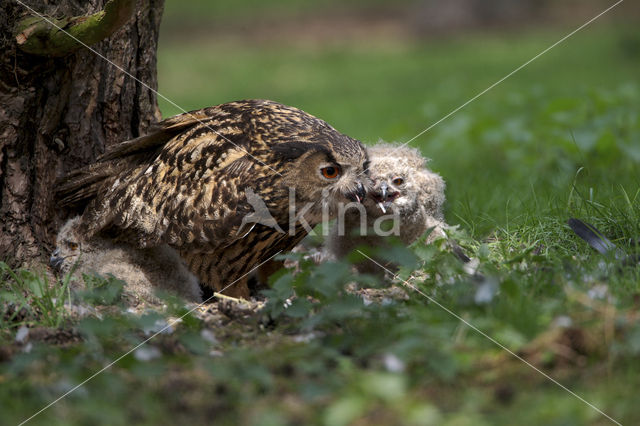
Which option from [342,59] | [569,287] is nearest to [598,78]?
[342,59]

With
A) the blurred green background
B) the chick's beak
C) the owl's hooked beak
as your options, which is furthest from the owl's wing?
the blurred green background

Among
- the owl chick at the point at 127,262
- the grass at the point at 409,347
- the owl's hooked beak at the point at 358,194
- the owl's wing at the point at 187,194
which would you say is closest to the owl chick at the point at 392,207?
the owl's hooked beak at the point at 358,194

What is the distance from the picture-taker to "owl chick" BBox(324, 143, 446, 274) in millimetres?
4480

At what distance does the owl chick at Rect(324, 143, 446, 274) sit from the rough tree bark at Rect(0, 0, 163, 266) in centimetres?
152

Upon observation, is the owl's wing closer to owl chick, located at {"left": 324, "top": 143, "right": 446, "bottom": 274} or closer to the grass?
the grass

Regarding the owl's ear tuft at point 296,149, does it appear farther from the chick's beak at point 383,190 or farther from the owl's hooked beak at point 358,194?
the chick's beak at point 383,190

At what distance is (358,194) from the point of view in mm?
4121

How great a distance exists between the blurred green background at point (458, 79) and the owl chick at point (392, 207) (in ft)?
1.17

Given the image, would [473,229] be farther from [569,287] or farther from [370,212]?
[569,287]

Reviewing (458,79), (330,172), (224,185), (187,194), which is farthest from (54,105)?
(458,79)

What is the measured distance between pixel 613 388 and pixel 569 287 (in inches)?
27.7

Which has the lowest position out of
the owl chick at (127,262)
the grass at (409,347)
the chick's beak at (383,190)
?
the owl chick at (127,262)

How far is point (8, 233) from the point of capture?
427 cm

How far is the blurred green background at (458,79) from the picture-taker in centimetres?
649
